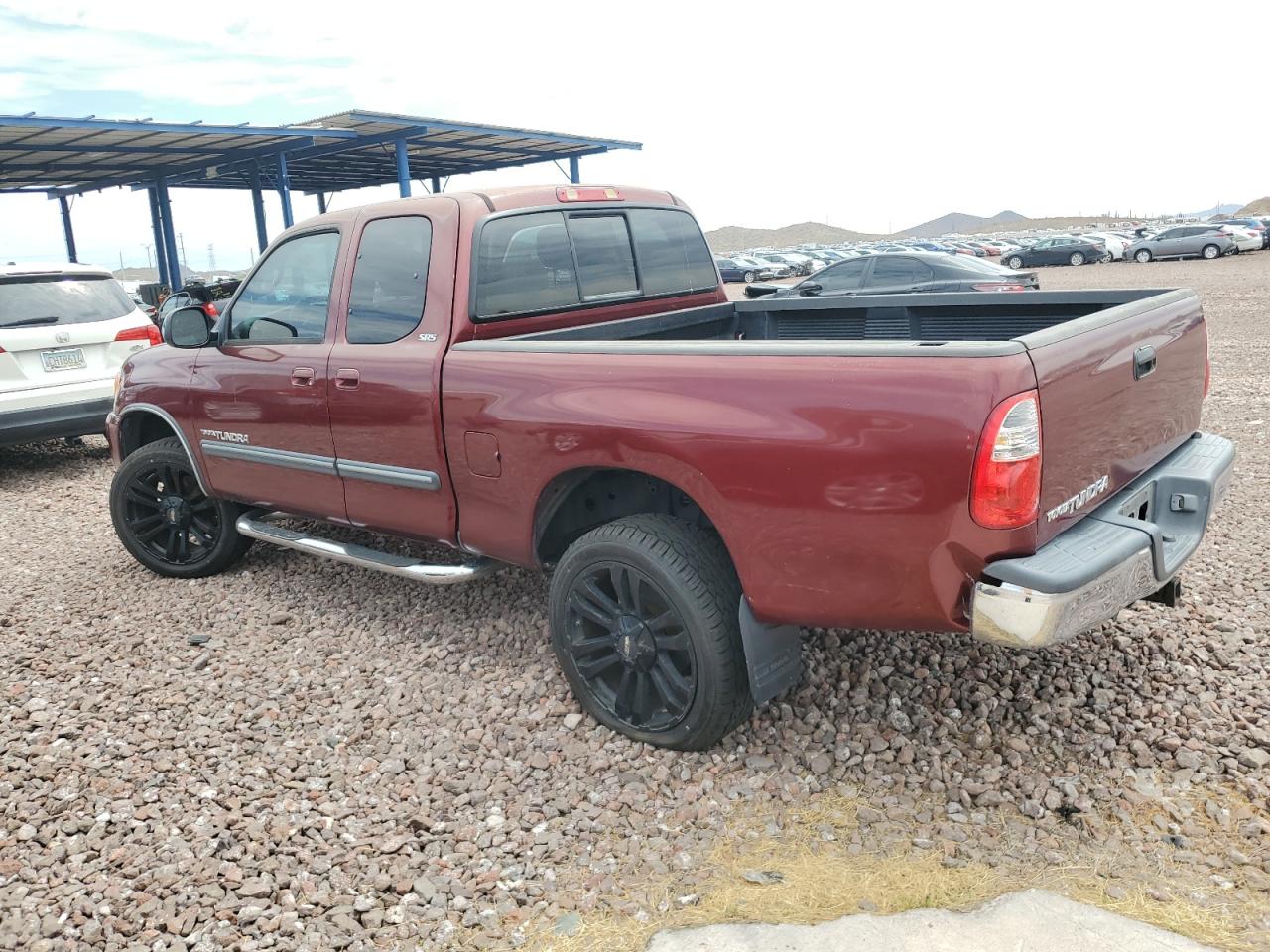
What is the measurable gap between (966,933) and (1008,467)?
48.0 inches

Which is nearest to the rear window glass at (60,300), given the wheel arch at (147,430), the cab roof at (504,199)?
the wheel arch at (147,430)

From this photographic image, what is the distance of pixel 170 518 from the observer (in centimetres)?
557

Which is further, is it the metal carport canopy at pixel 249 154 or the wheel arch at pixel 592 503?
the metal carport canopy at pixel 249 154

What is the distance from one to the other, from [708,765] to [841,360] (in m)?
1.52

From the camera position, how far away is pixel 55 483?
839 centimetres

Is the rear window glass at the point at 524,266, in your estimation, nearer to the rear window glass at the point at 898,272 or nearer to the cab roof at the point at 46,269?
the cab roof at the point at 46,269

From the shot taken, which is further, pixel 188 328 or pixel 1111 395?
pixel 188 328

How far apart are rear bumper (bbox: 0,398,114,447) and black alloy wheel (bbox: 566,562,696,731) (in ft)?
19.2

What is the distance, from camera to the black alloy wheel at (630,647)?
338 cm

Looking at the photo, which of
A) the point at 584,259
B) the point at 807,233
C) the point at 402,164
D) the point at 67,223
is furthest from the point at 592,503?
the point at 807,233

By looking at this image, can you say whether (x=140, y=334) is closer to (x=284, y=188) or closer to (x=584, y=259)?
(x=584, y=259)

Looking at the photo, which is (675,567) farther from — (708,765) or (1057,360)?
(1057,360)

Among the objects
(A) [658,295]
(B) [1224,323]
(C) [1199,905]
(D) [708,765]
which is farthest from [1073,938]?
(B) [1224,323]

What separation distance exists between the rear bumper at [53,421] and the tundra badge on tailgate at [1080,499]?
24.0 feet
